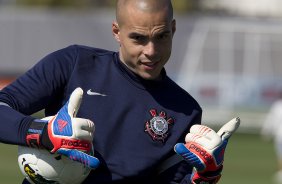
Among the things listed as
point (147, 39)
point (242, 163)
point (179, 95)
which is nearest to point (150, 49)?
point (147, 39)

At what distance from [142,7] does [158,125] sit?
0.78 metres

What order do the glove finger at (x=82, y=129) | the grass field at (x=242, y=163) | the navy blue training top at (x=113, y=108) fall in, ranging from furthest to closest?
the grass field at (x=242, y=163) < the navy blue training top at (x=113, y=108) < the glove finger at (x=82, y=129)

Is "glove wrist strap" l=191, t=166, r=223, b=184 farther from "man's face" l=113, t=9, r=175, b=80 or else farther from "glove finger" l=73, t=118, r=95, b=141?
"glove finger" l=73, t=118, r=95, b=141

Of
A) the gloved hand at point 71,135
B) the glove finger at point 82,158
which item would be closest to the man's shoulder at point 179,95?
the gloved hand at point 71,135

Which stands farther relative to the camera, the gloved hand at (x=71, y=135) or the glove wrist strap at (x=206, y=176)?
the glove wrist strap at (x=206, y=176)

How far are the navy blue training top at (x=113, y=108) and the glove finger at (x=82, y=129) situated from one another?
0.44m

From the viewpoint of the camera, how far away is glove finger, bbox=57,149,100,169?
532cm

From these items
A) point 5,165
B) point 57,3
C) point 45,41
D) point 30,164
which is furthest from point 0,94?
point 57,3

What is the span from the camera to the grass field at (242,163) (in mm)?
17312

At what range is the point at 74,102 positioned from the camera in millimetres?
5410

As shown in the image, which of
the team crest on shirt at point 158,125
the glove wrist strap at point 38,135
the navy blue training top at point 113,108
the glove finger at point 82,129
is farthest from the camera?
the team crest on shirt at point 158,125

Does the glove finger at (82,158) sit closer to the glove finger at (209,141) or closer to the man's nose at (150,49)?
the glove finger at (209,141)

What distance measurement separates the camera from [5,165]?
18875mm

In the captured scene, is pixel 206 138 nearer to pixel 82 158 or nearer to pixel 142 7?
pixel 82 158
